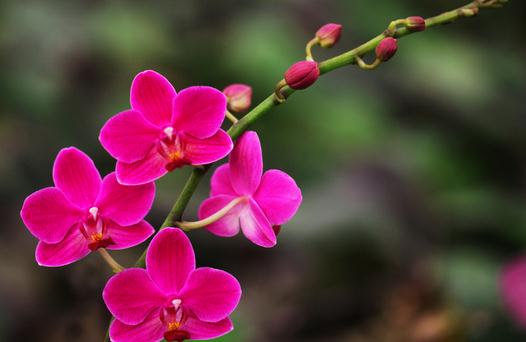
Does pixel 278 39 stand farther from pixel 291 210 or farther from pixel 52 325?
pixel 291 210

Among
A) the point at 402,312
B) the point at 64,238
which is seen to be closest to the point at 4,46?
the point at 402,312

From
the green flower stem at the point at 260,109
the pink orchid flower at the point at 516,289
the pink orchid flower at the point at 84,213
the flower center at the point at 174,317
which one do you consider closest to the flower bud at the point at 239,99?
the green flower stem at the point at 260,109

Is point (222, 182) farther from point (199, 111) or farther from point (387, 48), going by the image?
point (387, 48)

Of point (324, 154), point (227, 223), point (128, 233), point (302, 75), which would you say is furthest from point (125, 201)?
point (324, 154)

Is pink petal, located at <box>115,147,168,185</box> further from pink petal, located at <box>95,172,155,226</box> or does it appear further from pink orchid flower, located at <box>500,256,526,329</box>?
pink orchid flower, located at <box>500,256,526,329</box>

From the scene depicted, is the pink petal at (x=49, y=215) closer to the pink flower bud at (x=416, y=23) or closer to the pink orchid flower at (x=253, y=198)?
the pink orchid flower at (x=253, y=198)

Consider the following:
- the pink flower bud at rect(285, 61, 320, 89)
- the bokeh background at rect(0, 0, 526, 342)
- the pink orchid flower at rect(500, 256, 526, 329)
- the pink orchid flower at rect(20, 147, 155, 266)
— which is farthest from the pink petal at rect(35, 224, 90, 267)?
the pink orchid flower at rect(500, 256, 526, 329)
